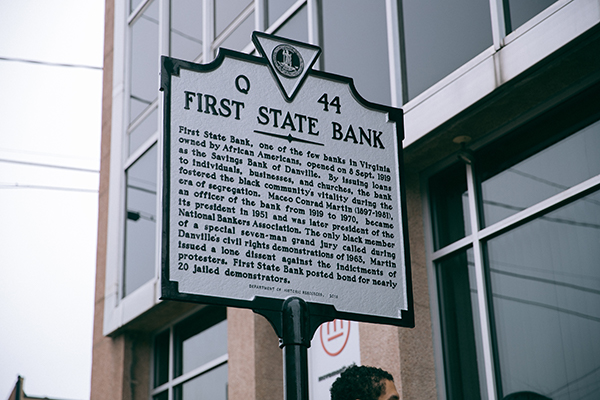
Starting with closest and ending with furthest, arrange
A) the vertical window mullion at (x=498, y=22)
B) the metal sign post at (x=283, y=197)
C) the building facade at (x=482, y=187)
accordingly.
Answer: the metal sign post at (x=283, y=197), the building facade at (x=482, y=187), the vertical window mullion at (x=498, y=22)

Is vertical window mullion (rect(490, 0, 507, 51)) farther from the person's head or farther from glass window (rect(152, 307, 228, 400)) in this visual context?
glass window (rect(152, 307, 228, 400))

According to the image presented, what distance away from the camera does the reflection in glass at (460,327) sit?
802cm

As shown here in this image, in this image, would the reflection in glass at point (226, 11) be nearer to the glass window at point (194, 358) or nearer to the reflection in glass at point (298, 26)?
the reflection in glass at point (298, 26)

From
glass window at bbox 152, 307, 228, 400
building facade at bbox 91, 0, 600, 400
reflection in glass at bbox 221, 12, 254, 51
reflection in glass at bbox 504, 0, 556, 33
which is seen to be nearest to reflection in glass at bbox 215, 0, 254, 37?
reflection in glass at bbox 221, 12, 254, 51

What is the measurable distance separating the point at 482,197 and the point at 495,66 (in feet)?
4.56

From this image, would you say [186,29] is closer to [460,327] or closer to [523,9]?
[523,9]

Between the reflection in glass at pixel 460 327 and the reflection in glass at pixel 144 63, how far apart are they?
24.1ft

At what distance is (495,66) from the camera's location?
749cm

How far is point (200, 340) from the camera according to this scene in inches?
503

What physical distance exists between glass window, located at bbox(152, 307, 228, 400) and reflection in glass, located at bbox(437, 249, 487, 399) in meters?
4.39

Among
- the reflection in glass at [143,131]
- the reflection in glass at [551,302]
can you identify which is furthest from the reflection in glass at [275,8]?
the reflection in glass at [551,302]

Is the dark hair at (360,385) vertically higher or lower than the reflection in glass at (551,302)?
lower

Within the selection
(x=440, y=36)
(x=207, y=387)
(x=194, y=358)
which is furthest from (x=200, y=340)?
(x=440, y=36)

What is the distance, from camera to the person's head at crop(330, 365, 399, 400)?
4.89 metres
